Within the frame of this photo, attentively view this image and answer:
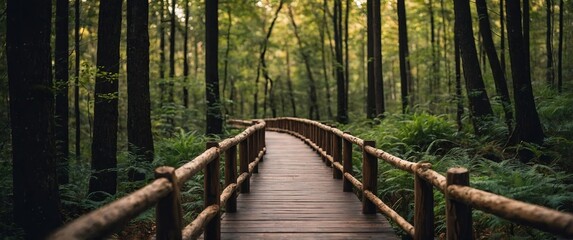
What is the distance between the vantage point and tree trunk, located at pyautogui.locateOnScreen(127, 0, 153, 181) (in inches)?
415

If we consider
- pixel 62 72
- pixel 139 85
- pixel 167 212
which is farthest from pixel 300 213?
pixel 62 72

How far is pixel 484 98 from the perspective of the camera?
12781 millimetres

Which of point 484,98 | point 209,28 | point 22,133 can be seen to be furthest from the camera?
point 209,28

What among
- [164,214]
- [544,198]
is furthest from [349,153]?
[164,214]

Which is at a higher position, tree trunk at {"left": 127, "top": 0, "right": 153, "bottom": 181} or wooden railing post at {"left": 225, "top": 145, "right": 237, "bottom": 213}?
tree trunk at {"left": 127, "top": 0, "right": 153, "bottom": 181}

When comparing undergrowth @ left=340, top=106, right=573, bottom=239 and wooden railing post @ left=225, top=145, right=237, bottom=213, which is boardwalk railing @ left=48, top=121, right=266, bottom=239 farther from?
undergrowth @ left=340, top=106, right=573, bottom=239

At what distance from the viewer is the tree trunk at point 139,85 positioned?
34.6ft

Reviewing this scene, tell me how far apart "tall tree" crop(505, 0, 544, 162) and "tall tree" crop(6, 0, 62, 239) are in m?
9.20

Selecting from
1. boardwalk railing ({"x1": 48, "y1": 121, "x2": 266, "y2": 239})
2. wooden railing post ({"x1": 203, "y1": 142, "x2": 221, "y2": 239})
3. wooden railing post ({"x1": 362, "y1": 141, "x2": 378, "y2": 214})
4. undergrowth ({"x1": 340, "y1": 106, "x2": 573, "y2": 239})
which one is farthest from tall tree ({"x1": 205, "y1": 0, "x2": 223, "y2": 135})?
wooden railing post ({"x1": 203, "y1": 142, "x2": 221, "y2": 239})

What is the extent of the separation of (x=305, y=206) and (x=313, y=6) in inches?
1141

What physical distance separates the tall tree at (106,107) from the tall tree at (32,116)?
8.79 ft

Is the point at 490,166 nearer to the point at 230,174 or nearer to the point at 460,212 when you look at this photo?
the point at 230,174

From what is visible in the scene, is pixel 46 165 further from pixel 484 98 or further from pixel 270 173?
pixel 484 98

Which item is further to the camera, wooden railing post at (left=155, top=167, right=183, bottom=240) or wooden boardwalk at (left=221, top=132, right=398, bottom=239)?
wooden boardwalk at (left=221, top=132, right=398, bottom=239)
